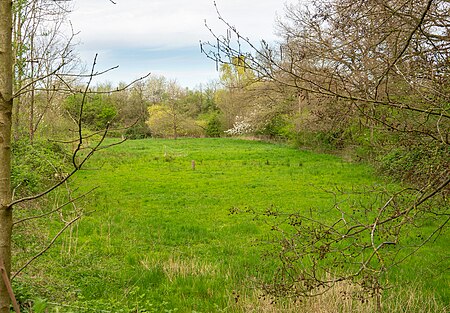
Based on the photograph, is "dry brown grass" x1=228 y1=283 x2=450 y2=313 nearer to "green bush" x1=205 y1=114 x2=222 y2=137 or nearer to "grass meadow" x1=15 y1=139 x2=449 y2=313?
"grass meadow" x1=15 y1=139 x2=449 y2=313

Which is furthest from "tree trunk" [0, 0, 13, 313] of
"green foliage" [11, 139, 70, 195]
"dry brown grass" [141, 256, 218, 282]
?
"green foliage" [11, 139, 70, 195]

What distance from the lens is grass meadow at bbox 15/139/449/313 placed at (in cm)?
548

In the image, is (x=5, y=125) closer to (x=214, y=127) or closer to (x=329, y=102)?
(x=329, y=102)

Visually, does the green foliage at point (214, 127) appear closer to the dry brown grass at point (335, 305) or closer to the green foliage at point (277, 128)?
the green foliage at point (277, 128)

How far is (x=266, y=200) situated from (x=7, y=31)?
13314 millimetres

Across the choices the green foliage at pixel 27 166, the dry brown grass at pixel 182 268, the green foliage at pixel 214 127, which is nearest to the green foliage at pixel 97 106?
the green foliage at pixel 27 166

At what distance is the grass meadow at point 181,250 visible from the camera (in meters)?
5.48

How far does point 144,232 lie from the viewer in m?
10.3

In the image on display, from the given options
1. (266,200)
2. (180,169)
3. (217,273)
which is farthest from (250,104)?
(217,273)

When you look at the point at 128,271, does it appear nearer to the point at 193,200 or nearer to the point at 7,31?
the point at 7,31

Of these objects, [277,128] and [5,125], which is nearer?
[5,125]

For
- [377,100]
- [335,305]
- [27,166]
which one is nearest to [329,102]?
[377,100]

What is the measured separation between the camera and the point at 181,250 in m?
8.91

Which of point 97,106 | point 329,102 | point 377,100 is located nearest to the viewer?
point 377,100
